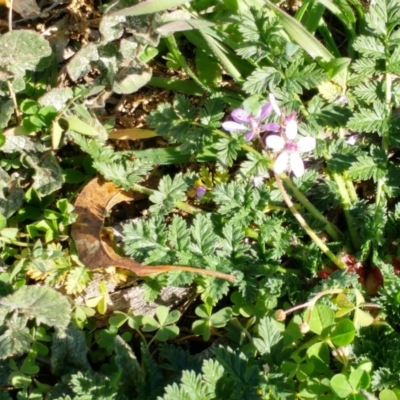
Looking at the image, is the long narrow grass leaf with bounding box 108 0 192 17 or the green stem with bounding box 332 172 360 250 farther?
the green stem with bounding box 332 172 360 250

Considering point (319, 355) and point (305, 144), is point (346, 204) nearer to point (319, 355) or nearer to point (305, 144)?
point (305, 144)

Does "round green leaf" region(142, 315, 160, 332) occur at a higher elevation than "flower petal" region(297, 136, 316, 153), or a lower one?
lower

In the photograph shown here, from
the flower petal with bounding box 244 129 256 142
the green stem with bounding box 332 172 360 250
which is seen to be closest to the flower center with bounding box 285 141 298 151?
the flower petal with bounding box 244 129 256 142

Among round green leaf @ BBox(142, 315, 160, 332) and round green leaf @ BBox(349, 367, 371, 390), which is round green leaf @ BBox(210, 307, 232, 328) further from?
round green leaf @ BBox(349, 367, 371, 390)

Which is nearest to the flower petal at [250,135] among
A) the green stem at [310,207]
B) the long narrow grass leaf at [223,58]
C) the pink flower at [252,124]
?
the pink flower at [252,124]

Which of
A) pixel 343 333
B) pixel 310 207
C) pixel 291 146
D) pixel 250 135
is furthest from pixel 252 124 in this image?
pixel 343 333

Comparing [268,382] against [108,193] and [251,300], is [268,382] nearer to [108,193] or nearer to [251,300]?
[251,300]
